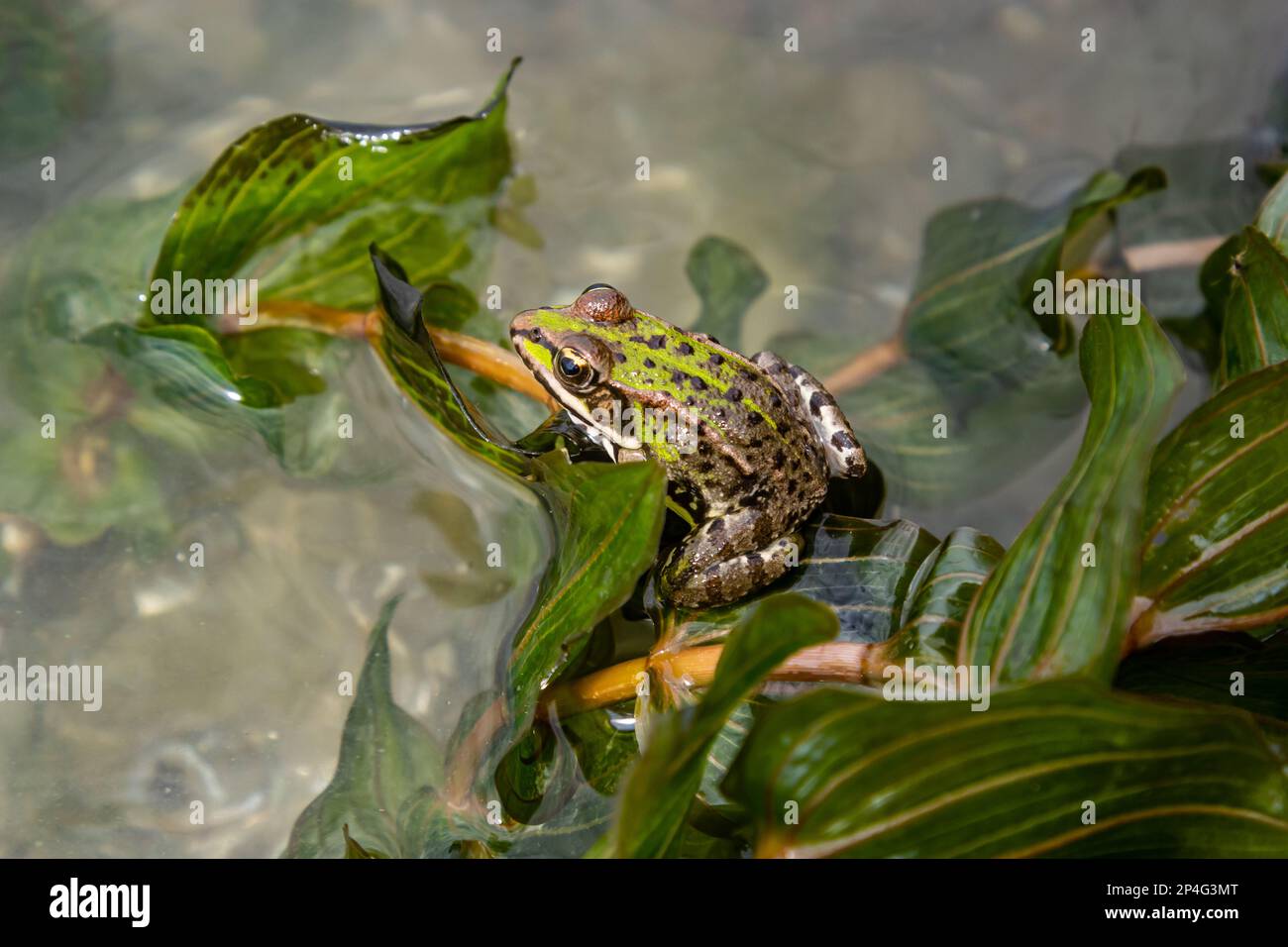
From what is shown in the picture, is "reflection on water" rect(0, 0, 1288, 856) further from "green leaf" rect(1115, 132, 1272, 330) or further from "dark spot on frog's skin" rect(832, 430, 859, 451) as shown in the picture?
"dark spot on frog's skin" rect(832, 430, 859, 451)

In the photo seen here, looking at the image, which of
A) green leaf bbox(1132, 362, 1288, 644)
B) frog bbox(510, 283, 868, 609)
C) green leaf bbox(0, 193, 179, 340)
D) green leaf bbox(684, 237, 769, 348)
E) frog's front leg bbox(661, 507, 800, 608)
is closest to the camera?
green leaf bbox(1132, 362, 1288, 644)

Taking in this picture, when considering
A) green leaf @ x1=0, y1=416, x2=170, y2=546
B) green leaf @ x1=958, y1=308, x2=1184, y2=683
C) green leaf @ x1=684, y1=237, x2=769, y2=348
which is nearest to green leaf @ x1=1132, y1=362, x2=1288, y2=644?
green leaf @ x1=958, y1=308, x2=1184, y2=683

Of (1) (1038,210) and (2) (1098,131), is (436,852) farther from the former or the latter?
(2) (1098,131)

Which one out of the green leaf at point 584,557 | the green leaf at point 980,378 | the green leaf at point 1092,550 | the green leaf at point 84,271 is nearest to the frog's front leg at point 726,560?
the green leaf at point 584,557

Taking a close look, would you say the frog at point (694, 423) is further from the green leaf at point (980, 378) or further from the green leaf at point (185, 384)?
the green leaf at point (185, 384)
